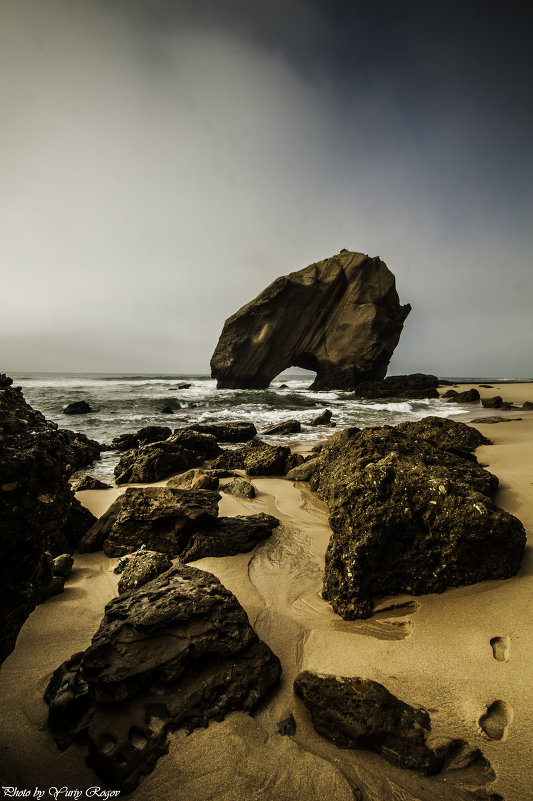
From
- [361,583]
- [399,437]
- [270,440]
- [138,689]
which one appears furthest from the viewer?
[270,440]

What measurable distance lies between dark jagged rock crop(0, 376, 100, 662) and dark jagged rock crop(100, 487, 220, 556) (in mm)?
1721

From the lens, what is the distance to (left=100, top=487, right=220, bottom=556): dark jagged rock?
126 inches

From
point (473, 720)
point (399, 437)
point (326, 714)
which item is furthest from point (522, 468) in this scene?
point (326, 714)

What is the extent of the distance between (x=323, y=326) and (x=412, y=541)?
33.5 m

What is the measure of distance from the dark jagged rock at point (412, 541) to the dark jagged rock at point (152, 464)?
3.97 metres

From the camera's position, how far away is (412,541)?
2.38 meters

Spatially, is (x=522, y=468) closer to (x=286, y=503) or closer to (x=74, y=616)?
(x=286, y=503)

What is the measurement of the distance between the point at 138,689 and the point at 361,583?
1.49m

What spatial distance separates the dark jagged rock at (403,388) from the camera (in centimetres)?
2470

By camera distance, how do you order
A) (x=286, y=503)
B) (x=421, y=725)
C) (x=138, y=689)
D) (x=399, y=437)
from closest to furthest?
(x=421, y=725)
(x=138, y=689)
(x=399, y=437)
(x=286, y=503)

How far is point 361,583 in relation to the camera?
7.54 feet

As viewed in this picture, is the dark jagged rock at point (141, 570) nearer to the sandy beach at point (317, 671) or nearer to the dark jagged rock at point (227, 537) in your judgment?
the sandy beach at point (317, 671)

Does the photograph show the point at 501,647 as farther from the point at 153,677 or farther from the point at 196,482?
the point at 196,482

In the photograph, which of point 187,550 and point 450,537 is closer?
point 450,537
